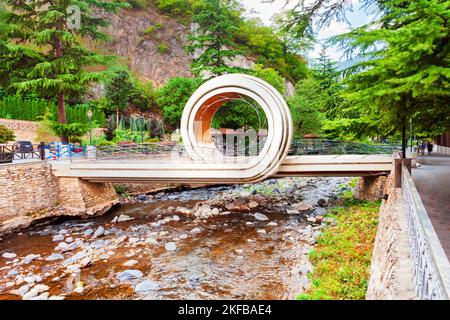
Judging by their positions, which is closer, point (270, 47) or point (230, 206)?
point (230, 206)

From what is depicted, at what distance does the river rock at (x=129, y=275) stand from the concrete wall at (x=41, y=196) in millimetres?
6608

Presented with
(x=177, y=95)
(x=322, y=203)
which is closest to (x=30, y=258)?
(x=322, y=203)

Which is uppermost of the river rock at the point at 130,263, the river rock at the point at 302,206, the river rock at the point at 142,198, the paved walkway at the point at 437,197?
the paved walkway at the point at 437,197

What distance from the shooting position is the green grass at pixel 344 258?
592 cm

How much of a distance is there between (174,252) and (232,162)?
15.4ft

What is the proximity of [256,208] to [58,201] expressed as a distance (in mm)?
Result: 9525

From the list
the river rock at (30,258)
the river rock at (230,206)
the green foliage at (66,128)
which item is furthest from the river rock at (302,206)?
the green foliage at (66,128)

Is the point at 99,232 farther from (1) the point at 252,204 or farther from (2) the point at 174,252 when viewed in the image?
(1) the point at 252,204

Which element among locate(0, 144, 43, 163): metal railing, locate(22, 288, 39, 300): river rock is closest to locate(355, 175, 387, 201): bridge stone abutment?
locate(22, 288, 39, 300): river rock

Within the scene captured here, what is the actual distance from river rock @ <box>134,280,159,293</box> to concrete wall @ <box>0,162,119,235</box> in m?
7.53

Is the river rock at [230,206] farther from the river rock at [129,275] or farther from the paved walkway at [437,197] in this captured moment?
the paved walkway at [437,197]

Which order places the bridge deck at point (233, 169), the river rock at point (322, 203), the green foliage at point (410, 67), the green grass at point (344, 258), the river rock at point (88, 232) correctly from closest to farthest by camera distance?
the green foliage at point (410, 67) → the green grass at point (344, 258) → the river rock at point (88, 232) → the bridge deck at point (233, 169) → the river rock at point (322, 203)

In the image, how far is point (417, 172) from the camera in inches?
441

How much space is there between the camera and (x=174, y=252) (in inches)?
375
